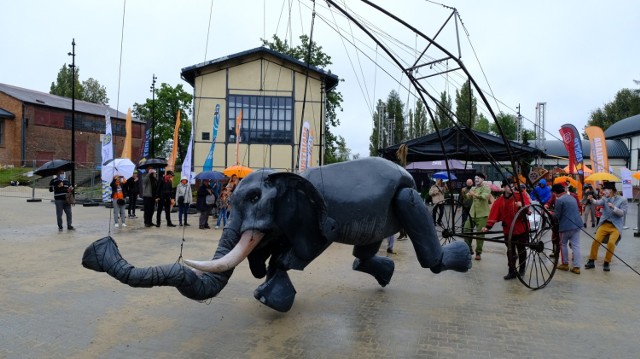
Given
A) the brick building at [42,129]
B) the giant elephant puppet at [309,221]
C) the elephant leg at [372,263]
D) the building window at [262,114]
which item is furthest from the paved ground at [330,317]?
the brick building at [42,129]

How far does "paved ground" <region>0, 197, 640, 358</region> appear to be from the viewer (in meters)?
4.29

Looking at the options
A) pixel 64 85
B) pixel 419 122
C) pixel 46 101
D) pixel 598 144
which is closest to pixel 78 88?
pixel 64 85

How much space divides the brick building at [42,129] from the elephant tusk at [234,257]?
34.7 meters

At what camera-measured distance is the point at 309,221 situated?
4.69 m

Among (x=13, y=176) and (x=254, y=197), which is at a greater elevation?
(x=254, y=197)

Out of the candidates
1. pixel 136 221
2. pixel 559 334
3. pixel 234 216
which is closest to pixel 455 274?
pixel 559 334

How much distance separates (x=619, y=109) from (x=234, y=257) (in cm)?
5777

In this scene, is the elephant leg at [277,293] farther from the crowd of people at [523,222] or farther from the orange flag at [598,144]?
the orange flag at [598,144]

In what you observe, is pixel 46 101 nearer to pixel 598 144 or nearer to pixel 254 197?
pixel 598 144

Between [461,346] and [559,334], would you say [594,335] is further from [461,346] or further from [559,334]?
[461,346]

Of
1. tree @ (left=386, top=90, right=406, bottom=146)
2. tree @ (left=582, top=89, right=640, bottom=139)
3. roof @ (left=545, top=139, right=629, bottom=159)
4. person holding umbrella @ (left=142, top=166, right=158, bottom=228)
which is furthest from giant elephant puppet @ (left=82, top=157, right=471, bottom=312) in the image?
tree @ (left=582, top=89, right=640, bottom=139)

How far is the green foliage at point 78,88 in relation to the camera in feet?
194

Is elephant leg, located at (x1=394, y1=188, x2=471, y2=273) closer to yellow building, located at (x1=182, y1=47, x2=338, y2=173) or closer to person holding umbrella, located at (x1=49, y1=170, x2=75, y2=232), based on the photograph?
person holding umbrella, located at (x1=49, y1=170, x2=75, y2=232)

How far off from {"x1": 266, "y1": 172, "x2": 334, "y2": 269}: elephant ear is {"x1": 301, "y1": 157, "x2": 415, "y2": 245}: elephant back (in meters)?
0.15
